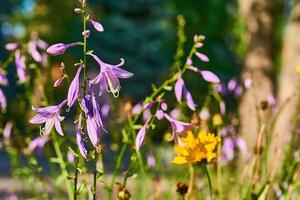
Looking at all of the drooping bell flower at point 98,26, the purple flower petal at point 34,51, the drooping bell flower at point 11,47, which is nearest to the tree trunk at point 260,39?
the purple flower petal at point 34,51

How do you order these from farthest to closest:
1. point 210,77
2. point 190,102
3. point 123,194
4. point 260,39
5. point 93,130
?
point 260,39, point 210,77, point 190,102, point 123,194, point 93,130

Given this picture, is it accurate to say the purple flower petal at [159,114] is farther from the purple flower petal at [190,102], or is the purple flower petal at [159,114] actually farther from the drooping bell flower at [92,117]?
the drooping bell flower at [92,117]

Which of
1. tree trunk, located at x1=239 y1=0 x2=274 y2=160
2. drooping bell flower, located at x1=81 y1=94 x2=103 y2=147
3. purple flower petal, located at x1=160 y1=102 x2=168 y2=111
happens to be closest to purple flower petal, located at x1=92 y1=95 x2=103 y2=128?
drooping bell flower, located at x1=81 y1=94 x2=103 y2=147

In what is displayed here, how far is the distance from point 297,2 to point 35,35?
4494 millimetres

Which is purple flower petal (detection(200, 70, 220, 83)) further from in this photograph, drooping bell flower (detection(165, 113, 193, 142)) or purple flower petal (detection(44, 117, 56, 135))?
purple flower petal (detection(44, 117, 56, 135))

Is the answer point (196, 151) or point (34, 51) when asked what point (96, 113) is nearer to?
point (196, 151)

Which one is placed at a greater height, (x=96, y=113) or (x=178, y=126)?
(x=96, y=113)

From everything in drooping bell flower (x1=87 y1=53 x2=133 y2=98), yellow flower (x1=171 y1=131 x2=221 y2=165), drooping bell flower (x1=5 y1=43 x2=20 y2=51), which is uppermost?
drooping bell flower (x1=87 y1=53 x2=133 y2=98)

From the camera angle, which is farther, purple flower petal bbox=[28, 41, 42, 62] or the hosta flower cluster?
purple flower petal bbox=[28, 41, 42, 62]

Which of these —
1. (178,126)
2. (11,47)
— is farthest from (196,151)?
(11,47)

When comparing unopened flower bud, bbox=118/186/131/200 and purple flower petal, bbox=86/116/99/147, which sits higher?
purple flower petal, bbox=86/116/99/147

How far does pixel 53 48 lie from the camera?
1.79 metres

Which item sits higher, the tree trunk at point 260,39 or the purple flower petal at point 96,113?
the purple flower petal at point 96,113

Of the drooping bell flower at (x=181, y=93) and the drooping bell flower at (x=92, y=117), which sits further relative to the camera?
the drooping bell flower at (x=181, y=93)
